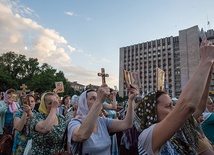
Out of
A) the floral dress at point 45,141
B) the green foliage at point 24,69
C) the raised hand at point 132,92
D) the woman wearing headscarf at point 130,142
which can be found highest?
the green foliage at point 24,69

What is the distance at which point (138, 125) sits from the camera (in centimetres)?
223

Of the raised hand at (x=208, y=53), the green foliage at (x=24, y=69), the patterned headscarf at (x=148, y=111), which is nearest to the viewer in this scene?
the raised hand at (x=208, y=53)

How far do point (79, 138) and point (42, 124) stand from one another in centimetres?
106

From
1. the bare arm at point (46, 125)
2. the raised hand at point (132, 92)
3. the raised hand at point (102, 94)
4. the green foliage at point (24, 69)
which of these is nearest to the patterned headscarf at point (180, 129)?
the raised hand at point (102, 94)

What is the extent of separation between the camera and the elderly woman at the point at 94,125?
82.2 inches

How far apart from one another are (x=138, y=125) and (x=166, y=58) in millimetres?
92642

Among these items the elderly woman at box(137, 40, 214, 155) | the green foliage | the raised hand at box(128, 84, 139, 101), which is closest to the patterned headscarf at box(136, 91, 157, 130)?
the elderly woman at box(137, 40, 214, 155)

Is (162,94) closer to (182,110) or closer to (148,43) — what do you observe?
(182,110)

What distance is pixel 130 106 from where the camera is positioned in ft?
9.58

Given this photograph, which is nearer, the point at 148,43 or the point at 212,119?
the point at 212,119

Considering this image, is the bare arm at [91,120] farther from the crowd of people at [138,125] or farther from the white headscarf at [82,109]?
the white headscarf at [82,109]

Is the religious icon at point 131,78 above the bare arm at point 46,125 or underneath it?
above

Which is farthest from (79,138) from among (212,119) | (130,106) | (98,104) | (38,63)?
(38,63)

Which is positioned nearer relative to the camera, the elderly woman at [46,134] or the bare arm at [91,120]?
the bare arm at [91,120]
